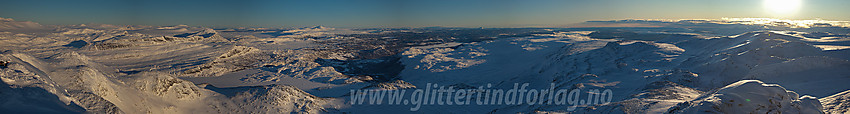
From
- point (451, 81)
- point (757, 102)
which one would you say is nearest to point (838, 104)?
point (757, 102)

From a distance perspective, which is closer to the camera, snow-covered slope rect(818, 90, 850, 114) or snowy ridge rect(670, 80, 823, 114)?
snowy ridge rect(670, 80, 823, 114)

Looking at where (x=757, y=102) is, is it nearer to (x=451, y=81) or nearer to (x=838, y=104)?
(x=838, y=104)

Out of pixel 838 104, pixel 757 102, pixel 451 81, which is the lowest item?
pixel 451 81

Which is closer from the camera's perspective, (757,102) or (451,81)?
(757,102)

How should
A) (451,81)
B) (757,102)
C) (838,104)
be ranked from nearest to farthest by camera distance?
1. (757,102)
2. (838,104)
3. (451,81)

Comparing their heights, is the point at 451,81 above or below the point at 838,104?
below

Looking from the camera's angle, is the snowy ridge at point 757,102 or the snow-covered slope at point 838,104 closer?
the snowy ridge at point 757,102

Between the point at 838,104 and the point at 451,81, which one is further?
the point at 451,81

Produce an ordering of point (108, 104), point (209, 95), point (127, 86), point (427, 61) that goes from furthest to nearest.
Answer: point (427, 61), point (209, 95), point (127, 86), point (108, 104)

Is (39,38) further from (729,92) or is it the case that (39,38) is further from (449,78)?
(729,92)

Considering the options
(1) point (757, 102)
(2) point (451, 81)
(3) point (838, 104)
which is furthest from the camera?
(2) point (451, 81)

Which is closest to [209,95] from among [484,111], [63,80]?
[63,80]
